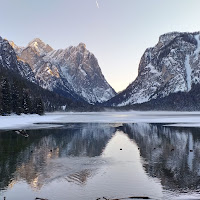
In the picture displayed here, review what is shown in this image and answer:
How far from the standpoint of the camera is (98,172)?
22266mm

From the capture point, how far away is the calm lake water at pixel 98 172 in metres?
16.8

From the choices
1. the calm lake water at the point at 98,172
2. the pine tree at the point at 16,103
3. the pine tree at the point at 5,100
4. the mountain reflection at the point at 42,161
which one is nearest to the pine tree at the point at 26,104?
the pine tree at the point at 16,103

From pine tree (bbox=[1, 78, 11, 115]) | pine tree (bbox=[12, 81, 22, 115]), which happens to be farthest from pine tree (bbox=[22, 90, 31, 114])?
pine tree (bbox=[1, 78, 11, 115])

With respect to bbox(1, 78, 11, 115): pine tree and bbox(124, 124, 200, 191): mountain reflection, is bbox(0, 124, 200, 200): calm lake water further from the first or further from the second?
bbox(1, 78, 11, 115): pine tree

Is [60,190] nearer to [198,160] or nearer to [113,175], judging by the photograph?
[113,175]

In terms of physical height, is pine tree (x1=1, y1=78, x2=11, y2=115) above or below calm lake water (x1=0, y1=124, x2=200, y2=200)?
above

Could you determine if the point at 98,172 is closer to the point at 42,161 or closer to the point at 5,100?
the point at 42,161

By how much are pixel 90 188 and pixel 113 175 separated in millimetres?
3969

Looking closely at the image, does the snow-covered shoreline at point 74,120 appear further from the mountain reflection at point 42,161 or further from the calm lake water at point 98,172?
the calm lake water at point 98,172

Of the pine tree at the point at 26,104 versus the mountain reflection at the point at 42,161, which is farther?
the pine tree at the point at 26,104

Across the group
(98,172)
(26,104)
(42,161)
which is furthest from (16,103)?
(98,172)

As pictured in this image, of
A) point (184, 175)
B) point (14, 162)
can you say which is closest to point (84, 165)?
point (14, 162)

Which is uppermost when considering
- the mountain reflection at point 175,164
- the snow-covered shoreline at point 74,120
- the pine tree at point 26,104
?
the pine tree at point 26,104

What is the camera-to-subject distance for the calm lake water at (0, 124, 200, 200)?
16.8m
